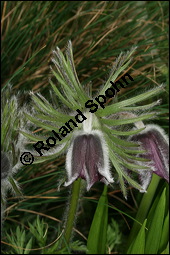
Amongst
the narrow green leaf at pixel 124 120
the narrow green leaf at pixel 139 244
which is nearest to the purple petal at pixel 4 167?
the narrow green leaf at pixel 124 120

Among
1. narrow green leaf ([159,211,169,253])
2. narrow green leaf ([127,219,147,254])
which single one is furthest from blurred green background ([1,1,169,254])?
narrow green leaf ([127,219,147,254])

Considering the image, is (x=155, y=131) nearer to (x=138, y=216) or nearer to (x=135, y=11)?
(x=138, y=216)

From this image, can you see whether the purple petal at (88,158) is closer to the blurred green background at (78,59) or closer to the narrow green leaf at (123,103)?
the narrow green leaf at (123,103)

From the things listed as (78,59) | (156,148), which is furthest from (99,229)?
(78,59)

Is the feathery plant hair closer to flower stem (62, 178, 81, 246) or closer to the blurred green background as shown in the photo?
flower stem (62, 178, 81, 246)

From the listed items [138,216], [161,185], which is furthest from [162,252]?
[161,185]

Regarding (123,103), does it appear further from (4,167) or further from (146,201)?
(146,201)
